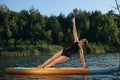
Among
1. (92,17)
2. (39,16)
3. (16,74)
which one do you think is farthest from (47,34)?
(16,74)

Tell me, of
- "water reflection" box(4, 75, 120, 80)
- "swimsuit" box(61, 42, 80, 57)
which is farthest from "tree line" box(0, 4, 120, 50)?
"water reflection" box(4, 75, 120, 80)

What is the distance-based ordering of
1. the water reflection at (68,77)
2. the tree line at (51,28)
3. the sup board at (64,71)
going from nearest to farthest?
the water reflection at (68,77), the sup board at (64,71), the tree line at (51,28)

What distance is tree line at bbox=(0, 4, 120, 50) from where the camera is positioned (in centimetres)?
7894


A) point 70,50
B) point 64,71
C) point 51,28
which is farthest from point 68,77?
point 51,28

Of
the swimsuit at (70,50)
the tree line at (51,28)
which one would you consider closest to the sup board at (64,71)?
the swimsuit at (70,50)

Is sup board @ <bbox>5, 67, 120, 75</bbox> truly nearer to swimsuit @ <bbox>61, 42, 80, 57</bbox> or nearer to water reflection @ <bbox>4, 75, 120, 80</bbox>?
water reflection @ <bbox>4, 75, 120, 80</bbox>

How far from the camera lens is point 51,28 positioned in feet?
274

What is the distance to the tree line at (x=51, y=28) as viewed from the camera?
78.9m

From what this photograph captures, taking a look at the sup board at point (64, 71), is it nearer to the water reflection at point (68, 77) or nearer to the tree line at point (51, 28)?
the water reflection at point (68, 77)

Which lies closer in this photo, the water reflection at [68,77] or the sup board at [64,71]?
the water reflection at [68,77]

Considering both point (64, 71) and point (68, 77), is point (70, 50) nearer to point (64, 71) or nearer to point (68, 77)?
point (64, 71)

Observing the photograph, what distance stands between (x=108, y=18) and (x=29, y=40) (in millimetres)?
19279

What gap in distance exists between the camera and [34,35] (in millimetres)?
79938

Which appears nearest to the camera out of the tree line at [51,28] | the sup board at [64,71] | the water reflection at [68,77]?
the water reflection at [68,77]
